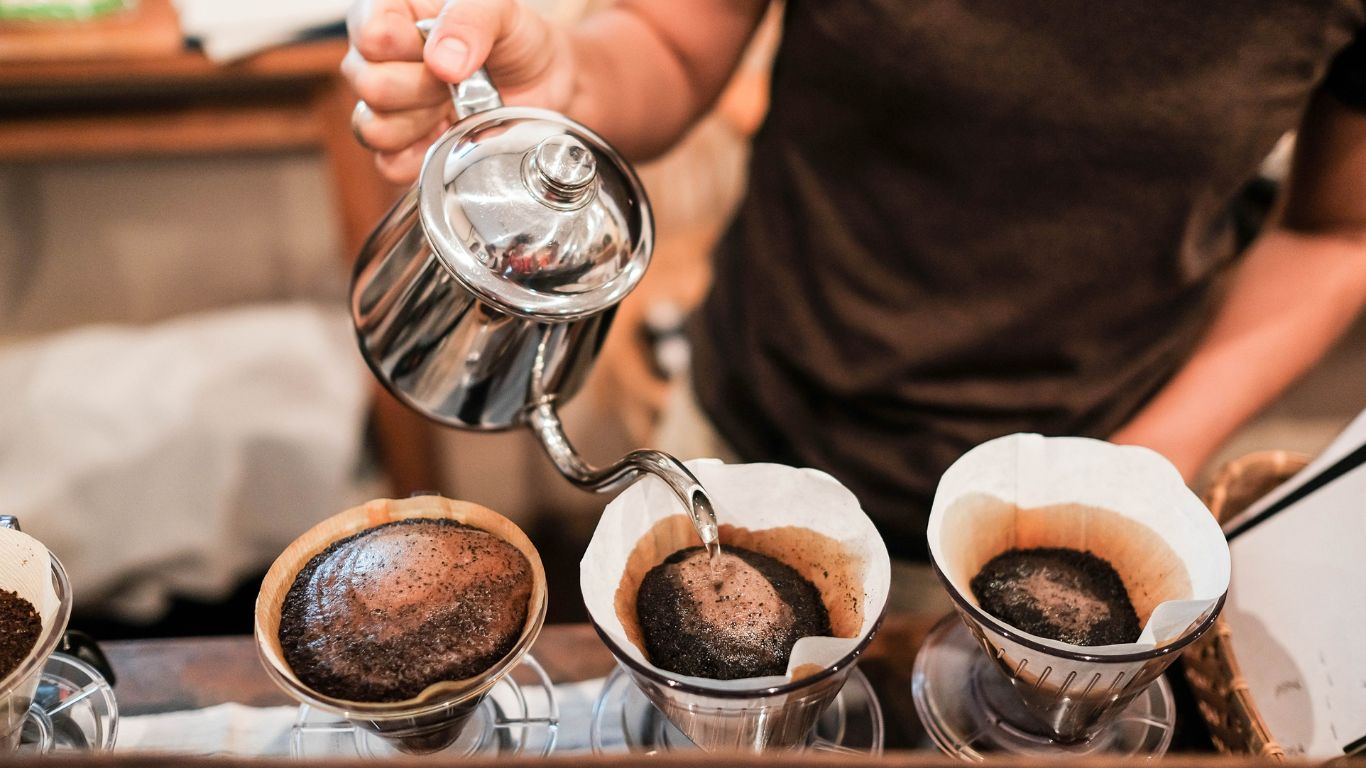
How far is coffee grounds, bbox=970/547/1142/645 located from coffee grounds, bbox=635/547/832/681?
5.0 inches

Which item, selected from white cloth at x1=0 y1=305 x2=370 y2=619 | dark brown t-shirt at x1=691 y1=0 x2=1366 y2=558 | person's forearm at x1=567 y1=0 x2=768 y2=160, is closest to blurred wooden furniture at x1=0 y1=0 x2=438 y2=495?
white cloth at x1=0 y1=305 x2=370 y2=619

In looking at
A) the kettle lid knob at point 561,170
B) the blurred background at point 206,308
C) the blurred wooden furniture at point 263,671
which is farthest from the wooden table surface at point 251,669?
the blurred background at point 206,308

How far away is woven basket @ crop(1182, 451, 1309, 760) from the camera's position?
0.66 m

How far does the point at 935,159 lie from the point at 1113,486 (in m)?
0.46

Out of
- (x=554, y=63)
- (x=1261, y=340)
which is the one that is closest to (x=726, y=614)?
(x=554, y=63)

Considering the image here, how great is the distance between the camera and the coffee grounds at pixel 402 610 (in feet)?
1.93

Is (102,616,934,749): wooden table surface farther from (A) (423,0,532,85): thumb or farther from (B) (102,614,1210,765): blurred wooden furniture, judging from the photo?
(A) (423,0,532,85): thumb

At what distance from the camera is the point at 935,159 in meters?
1.04

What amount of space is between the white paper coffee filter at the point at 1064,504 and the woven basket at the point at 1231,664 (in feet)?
0.28

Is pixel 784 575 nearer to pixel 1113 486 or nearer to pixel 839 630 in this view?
pixel 839 630

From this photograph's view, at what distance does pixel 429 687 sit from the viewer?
57 centimetres

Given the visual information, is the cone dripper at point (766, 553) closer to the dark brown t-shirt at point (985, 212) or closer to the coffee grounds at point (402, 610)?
the coffee grounds at point (402, 610)

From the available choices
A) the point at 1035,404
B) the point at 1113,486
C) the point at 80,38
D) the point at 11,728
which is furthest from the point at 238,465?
the point at 1113,486

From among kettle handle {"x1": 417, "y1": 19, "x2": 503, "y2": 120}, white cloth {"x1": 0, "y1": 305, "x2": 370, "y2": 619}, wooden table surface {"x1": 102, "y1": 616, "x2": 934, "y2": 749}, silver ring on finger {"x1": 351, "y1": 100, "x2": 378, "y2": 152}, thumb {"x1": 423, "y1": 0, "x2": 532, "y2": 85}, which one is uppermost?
thumb {"x1": 423, "y1": 0, "x2": 532, "y2": 85}
